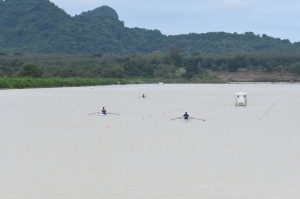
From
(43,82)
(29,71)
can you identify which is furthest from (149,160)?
(29,71)

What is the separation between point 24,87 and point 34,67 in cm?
1876

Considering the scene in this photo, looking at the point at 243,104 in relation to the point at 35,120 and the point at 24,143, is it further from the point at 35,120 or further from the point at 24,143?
the point at 24,143

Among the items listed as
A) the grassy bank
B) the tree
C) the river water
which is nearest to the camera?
the river water

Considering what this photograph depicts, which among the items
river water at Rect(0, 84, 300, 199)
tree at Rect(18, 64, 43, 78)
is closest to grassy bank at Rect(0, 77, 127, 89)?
tree at Rect(18, 64, 43, 78)

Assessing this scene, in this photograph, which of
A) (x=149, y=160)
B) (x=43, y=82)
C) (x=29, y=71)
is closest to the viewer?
(x=149, y=160)

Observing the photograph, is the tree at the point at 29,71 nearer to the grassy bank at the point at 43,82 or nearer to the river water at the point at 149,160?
the grassy bank at the point at 43,82

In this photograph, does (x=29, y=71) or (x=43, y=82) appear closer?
(x=43, y=82)

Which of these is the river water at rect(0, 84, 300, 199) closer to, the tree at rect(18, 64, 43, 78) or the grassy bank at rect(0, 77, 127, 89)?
the grassy bank at rect(0, 77, 127, 89)

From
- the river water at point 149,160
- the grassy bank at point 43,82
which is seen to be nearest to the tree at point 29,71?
the grassy bank at point 43,82

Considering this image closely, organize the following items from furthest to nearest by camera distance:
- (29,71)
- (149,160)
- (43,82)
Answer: (29,71) → (43,82) → (149,160)

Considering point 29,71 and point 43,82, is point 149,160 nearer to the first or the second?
point 43,82

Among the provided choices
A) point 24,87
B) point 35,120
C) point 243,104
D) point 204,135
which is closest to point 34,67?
point 24,87

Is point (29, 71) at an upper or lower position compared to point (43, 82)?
upper

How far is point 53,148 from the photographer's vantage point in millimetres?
17859
